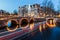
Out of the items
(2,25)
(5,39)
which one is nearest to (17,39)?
(5,39)

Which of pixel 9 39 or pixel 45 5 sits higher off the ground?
pixel 45 5

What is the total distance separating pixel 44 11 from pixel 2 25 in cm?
1725

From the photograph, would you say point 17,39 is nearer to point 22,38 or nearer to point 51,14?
point 22,38

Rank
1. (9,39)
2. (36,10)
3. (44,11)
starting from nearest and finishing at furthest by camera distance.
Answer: (9,39)
(44,11)
(36,10)

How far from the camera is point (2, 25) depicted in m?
15.6

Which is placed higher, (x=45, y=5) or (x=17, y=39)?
(x=45, y=5)

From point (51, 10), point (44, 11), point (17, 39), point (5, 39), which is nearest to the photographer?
point (5, 39)

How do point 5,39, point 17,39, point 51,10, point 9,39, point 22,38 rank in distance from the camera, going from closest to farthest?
point 5,39 → point 9,39 → point 17,39 → point 22,38 → point 51,10

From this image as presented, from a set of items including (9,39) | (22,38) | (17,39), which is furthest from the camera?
(22,38)

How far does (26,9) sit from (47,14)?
1091 centimetres

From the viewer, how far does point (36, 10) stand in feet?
128

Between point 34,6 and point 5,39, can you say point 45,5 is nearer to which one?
point 34,6

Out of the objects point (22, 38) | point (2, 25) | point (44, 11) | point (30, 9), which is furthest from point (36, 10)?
point (22, 38)

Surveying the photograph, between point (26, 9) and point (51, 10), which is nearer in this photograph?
point (51, 10)
